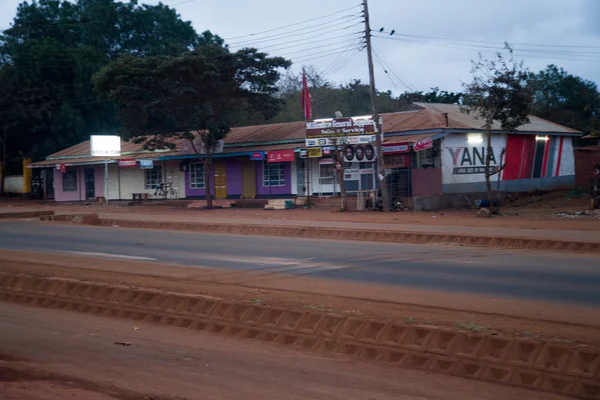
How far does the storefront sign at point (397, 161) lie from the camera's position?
33750 millimetres

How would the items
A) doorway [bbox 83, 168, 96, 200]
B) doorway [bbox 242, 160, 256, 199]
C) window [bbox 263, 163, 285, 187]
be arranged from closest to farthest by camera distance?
1. window [bbox 263, 163, 285, 187]
2. doorway [bbox 242, 160, 256, 199]
3. doorway [bbox 83, 168, 96, 200]

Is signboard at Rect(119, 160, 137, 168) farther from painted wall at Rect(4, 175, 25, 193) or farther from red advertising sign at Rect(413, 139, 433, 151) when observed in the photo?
red advertising sign at Rect(413, 139, 433, 151)

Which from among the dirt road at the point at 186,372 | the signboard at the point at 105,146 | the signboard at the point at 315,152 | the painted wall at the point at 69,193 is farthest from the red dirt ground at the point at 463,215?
the dirt road at the point at 186,372

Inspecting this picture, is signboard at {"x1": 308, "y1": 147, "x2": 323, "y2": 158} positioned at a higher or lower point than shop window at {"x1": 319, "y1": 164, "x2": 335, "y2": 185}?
higher

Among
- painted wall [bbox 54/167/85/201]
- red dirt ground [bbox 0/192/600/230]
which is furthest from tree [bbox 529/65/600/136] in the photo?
painted wall [bbox 54/167/85/201]

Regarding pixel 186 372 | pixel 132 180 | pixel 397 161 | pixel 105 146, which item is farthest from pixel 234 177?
pixel 186 372

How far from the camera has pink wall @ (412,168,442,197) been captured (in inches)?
1296

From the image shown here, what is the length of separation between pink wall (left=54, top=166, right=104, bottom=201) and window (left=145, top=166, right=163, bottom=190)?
4834 millimetres

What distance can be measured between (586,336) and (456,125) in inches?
1070

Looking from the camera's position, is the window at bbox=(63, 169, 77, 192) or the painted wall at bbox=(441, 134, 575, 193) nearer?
the painted wall at bbox=(441, 134, 575, 193)

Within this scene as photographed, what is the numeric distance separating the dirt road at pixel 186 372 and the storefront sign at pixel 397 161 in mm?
25075

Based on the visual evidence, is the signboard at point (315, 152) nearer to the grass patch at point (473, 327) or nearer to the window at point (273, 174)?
the window at point (273, 174)

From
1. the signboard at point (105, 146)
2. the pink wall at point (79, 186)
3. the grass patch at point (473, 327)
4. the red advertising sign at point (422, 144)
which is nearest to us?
the grass patch at point (473, 327)

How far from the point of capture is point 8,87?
175 ft
